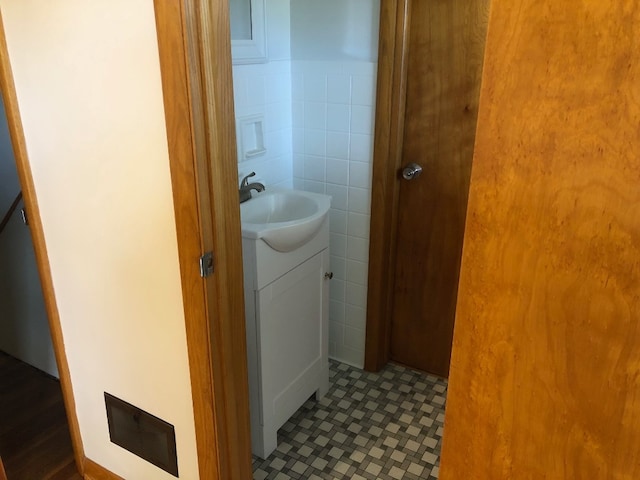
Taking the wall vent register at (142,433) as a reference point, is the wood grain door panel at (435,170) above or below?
above

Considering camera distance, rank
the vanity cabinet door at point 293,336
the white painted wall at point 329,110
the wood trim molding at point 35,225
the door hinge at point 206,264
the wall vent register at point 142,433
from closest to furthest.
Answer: the door hinge at point 206,264, the wood trim molding at point 35,225, the wall vent register at point 142,433, the vanity cabinet door at point 293,336, the white painted wall at point 329,110

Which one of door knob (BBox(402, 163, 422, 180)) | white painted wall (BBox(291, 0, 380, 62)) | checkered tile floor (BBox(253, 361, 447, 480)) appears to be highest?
white painted wall (BBox(291, 0, 380, 62))

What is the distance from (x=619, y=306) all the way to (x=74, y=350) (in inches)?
61.7

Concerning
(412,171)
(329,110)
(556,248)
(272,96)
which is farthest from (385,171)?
(556,248)

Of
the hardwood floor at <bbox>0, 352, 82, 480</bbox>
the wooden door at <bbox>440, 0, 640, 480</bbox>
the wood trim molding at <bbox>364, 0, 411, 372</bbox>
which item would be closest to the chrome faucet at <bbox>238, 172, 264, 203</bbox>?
the wood trim molding at <bbox>364, 0, 411, 372</bbox>

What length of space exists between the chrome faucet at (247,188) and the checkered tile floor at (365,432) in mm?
955

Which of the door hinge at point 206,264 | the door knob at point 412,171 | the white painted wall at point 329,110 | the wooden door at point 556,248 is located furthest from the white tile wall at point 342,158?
the wooden door at point 556,248

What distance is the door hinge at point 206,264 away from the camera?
1.26m

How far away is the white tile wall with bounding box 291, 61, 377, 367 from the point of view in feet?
7.04

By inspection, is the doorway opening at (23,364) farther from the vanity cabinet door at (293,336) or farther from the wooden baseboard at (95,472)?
the vanity cabinet door at (293,336)

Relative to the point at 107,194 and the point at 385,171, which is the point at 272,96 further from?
the point at 107,194

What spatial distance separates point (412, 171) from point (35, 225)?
1406 mm

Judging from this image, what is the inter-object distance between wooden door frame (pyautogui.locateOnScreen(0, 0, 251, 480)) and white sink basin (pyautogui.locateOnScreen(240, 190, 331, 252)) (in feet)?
1.15

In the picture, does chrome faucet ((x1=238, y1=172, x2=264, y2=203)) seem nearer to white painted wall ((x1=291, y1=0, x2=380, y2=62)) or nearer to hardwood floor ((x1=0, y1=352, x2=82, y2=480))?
white painted wall ((x1=291, y1=0, x2=380, y2=62))
